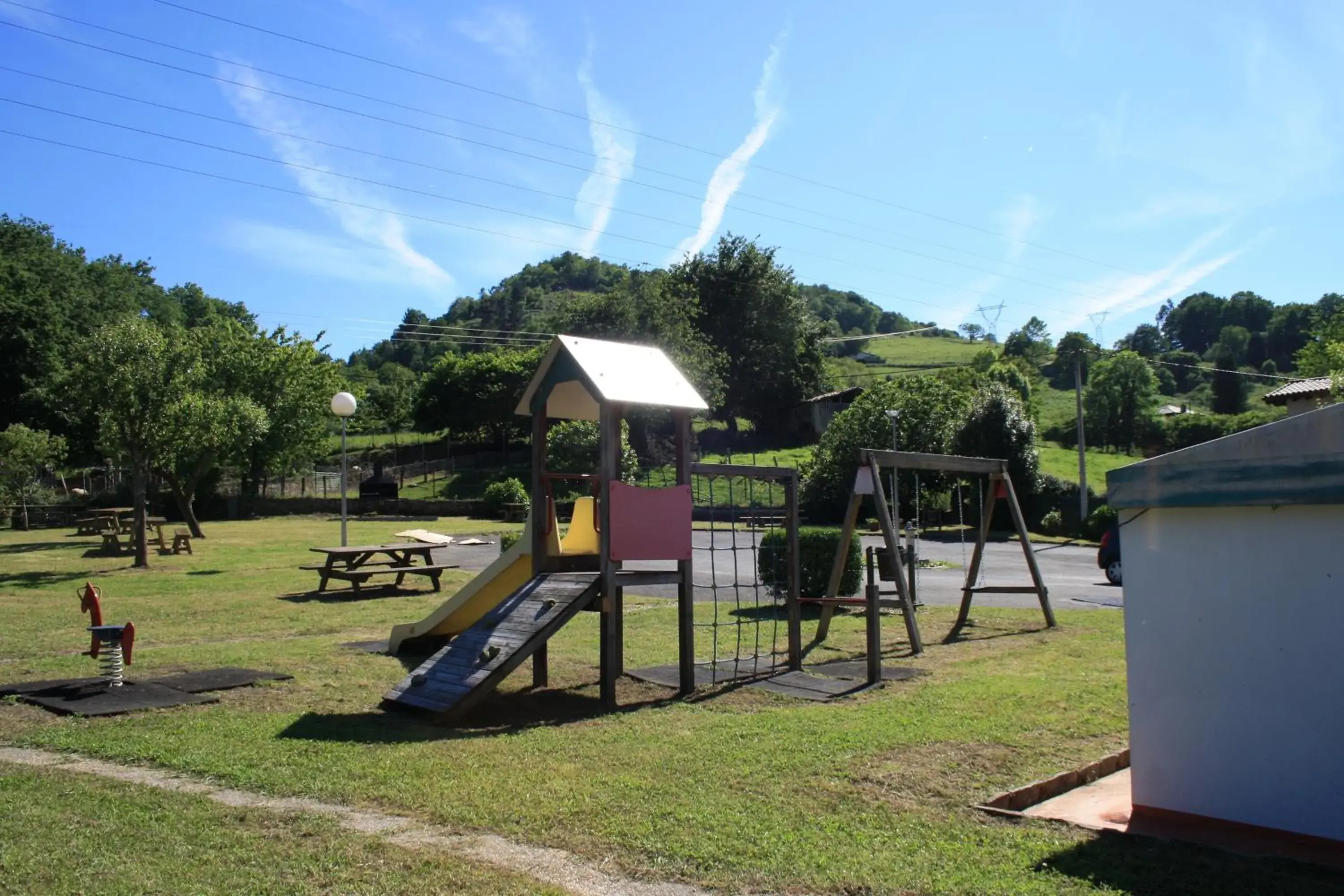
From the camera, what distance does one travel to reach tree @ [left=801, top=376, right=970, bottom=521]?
4059cm

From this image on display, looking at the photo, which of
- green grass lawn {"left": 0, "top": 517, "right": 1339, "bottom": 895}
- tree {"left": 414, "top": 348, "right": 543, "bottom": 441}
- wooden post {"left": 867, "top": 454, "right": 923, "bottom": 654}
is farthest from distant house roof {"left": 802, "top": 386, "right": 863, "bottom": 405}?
wooden post {"left": 867, "top": 454, "right": 923, "bottom": 654}

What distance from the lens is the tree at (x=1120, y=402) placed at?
71.8 m

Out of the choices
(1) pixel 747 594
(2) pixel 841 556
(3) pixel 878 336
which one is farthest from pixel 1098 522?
(2) pixel 841 556

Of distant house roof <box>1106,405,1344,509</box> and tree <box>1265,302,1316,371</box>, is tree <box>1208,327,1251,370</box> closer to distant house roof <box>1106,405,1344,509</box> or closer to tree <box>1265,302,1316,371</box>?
tree <box>1265,302,1316,371</box>

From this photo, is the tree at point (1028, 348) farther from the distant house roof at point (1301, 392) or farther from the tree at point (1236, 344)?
the distant house roof at point (1301, 392)

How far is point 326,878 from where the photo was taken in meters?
4.45

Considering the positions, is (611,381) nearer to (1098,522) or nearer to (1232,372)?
(1098,522)

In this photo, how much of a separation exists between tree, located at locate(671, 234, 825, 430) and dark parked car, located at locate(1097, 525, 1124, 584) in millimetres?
46050

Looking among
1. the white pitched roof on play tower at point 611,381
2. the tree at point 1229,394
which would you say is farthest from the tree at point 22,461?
the tree at point 1229,394

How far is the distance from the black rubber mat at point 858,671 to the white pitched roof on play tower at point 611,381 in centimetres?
303

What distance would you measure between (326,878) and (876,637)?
20.7ft

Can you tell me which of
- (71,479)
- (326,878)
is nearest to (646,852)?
(326,878)

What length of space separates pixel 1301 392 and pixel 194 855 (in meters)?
42.6

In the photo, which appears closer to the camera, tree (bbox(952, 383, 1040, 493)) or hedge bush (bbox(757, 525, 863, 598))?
hedge bush (bbox(757, 525, 863, 598))
